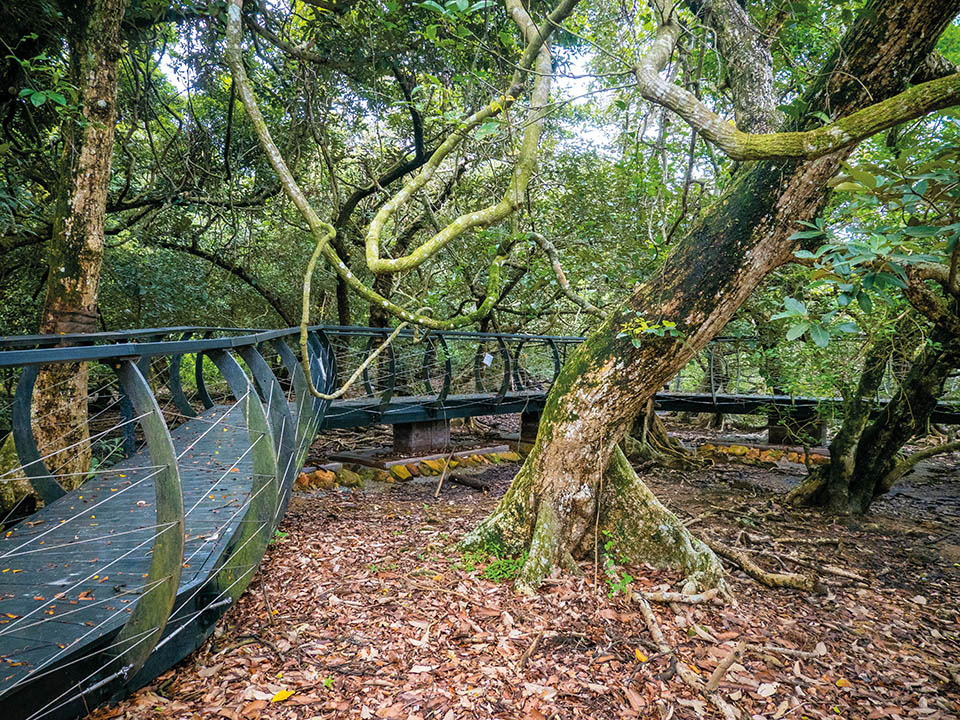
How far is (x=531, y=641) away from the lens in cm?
268

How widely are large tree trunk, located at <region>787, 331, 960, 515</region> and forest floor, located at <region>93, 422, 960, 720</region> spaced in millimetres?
1012

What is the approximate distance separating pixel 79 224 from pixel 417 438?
14.3ft

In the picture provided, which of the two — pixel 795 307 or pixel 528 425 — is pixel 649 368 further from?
pixel 528 425

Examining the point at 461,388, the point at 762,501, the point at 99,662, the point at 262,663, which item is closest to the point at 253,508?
the point at 262,663

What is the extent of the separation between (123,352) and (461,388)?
935cm

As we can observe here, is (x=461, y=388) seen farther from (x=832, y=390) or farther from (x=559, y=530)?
(x=559, y=530)

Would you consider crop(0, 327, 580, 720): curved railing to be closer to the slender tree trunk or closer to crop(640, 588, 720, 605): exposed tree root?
crop(640, 588, 720, 605): exposed tree root

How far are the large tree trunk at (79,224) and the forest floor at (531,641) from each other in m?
1.91

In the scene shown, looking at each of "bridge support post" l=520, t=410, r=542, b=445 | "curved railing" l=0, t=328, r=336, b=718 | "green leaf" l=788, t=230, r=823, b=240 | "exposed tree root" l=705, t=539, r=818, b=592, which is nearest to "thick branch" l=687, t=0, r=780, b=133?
"green leaf" l=788, t=230, r=823, b=240

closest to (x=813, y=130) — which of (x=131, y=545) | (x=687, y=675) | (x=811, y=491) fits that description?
(x=687, y=675)

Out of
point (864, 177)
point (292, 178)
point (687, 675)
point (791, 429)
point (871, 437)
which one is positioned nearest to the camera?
point (864, 177)

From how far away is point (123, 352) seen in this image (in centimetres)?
153

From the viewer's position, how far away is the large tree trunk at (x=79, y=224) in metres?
4.00

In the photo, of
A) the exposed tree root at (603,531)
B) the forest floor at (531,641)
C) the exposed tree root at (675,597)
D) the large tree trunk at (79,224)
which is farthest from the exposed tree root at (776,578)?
the large tree trunk at (79,224)
